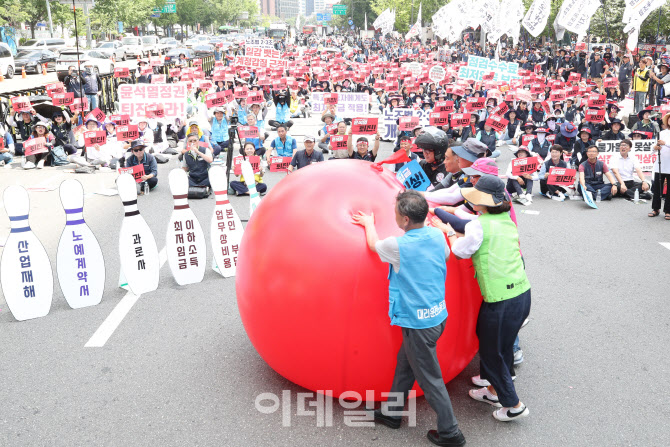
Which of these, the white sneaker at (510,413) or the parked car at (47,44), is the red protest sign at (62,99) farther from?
the parked car at (47,44)

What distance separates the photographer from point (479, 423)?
3.96 meters

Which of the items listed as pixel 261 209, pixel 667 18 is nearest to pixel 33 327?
pixel 261 209

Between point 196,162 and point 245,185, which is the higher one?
point 196,162

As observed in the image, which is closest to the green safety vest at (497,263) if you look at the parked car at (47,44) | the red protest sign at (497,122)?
the red protest sign at (497,122)

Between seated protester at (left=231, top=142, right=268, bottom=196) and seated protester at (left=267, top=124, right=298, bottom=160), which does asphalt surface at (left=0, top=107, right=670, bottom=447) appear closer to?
seated protester at (left=231, top=142, right=268, bottom=196)

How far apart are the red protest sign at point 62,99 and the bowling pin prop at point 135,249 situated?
32.6 ft

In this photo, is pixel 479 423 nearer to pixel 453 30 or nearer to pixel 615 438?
pixel 615 438

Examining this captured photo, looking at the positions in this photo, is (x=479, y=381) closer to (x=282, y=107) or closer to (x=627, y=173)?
(x=627, y=173)

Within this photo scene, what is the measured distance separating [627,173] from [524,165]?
6.64 feet

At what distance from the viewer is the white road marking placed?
507 centimetres

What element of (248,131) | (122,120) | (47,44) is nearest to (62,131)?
(122,120)

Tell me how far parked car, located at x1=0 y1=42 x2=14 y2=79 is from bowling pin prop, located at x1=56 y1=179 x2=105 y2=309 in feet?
89.0

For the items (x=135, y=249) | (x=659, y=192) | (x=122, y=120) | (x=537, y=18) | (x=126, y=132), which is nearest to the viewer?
(x=135, y=249)

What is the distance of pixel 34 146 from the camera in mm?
12477
